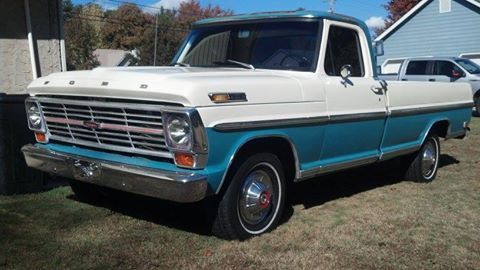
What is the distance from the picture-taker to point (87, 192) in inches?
241

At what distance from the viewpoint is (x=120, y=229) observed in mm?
5172

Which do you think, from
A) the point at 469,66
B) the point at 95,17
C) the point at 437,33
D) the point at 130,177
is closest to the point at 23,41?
the point at 130,177

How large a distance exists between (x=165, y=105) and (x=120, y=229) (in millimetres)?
1426

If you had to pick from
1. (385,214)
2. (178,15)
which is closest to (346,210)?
(385,214)

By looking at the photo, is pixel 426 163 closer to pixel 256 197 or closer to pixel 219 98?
pixel 256 197

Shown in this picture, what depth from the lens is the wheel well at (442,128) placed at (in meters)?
8.04

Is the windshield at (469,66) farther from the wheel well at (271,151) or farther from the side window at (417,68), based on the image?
the wheel well at (271,151)

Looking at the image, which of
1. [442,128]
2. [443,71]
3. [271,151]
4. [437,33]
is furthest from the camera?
[437,33]

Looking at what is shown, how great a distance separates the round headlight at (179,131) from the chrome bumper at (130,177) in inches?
9.3

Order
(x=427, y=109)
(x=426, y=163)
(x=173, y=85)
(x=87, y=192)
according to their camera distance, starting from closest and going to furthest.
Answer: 1. (x=173, y=85)
2. (x=87, y=192)
3. (x=427, y=109)
4. (x=426, y=163)

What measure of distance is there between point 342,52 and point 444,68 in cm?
1381

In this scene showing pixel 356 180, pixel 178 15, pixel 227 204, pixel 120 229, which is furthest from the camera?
pixel 178 15

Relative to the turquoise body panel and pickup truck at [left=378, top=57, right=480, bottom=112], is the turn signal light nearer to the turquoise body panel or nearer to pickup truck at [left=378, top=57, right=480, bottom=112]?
the turquoise body panel

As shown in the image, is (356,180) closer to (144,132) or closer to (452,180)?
(452,180)
